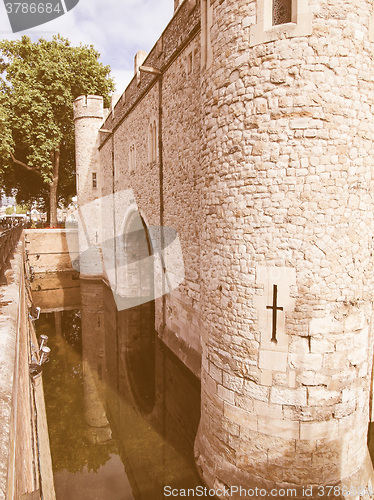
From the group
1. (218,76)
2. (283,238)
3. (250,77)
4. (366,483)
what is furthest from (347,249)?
(366,483)

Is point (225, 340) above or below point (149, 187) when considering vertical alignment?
below

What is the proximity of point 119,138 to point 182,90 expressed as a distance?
6997mm

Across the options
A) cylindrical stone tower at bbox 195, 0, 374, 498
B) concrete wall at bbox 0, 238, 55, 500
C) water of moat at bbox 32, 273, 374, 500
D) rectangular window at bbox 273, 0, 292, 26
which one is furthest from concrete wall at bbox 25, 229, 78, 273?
rectangular window at bbox 273, 0, 292, 26

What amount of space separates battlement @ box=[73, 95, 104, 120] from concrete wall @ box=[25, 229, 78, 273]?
6.94m

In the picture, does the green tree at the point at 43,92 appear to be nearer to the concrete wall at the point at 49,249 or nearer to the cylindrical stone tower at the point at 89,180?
the cylindrical stone tower at the point at 89,180

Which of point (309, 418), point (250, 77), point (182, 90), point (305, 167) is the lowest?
point (309, 418)

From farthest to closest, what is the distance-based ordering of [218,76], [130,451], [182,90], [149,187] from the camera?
[149,187] < [182,90] < [130,451] < [218,76]

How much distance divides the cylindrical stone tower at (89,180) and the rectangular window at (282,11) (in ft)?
51.3

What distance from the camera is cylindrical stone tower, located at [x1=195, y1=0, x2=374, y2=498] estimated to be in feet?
12.5

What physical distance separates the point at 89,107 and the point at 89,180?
391 centimetres

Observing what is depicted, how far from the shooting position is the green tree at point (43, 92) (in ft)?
61.2

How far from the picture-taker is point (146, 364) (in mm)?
9312

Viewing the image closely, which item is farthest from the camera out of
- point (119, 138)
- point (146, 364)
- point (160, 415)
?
point (119, 138)

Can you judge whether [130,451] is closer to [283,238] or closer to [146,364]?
[146,364]
